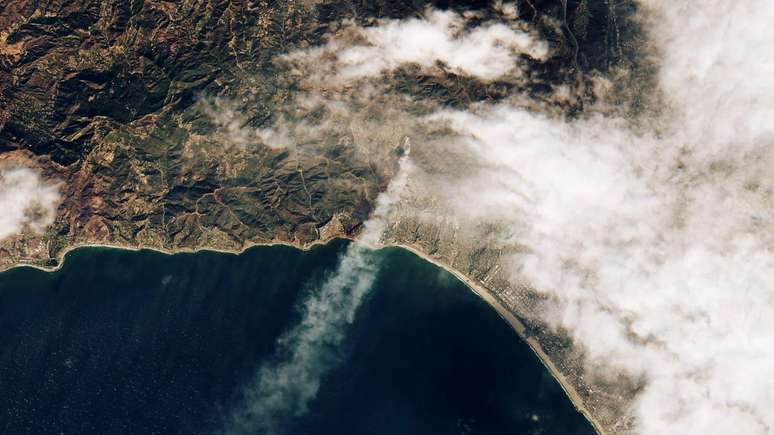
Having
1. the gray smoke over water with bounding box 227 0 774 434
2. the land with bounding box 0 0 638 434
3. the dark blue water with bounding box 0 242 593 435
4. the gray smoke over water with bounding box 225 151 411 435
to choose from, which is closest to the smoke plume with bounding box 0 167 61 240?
the land with bounding box 0 0 638 434

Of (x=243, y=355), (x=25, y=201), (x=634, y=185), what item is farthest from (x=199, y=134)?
(x=634, y=185)

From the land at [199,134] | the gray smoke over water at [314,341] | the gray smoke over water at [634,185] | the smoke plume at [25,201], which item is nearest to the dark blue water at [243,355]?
the gray smoke over water at [314,341]

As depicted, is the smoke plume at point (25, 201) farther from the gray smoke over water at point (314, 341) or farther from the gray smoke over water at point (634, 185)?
the gray smoke over water at point (314, 341)

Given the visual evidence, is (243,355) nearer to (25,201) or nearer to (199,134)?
(199,134)

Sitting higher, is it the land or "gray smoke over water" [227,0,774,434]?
"gray smoke over water" [227,0,774,434]

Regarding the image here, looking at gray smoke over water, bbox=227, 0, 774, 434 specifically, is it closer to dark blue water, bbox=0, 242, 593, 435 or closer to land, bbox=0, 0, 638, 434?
land, bbox=0, 0, 638, 434
